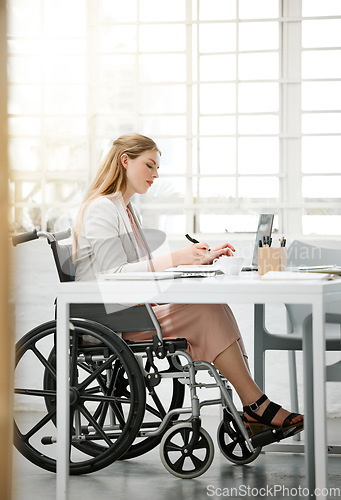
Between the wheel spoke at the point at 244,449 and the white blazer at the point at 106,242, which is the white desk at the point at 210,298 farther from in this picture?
the wheel spoke at the point at 244,449

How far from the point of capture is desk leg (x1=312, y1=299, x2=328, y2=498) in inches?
72.2

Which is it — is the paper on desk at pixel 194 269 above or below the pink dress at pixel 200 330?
above

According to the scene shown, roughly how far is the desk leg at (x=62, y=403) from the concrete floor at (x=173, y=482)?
0.44 meters

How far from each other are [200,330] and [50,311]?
1.73 m

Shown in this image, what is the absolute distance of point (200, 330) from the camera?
244cm

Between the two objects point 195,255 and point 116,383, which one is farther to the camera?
point 116,383

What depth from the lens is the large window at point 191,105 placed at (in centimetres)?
395

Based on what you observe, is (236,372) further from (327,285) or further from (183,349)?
(327,285)

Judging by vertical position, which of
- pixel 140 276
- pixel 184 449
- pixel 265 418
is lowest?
pixel 184 449

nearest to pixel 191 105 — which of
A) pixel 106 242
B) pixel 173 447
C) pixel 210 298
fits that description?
pixel 106 242

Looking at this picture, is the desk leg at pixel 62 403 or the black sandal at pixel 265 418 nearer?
the desk leg at pixel 62 403

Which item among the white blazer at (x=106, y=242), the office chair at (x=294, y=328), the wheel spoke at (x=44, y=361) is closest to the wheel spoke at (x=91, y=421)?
the wheel spoke at (x=44, y=361)

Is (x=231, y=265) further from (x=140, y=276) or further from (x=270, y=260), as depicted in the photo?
(x=140, y=276)

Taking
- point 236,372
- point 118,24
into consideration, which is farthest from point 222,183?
point 236,372
